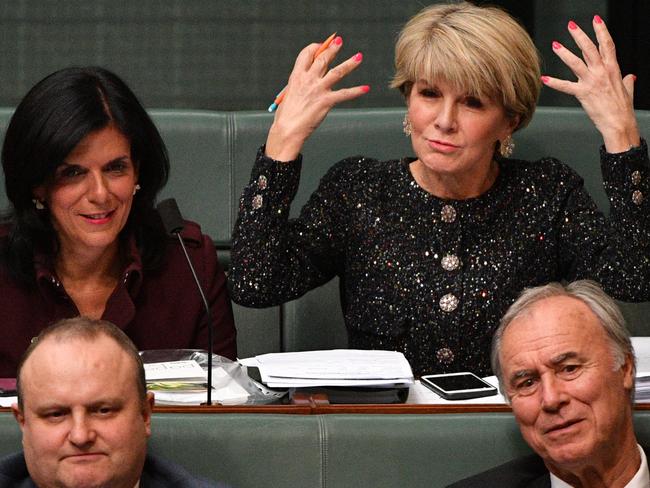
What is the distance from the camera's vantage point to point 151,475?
1650 millimetres

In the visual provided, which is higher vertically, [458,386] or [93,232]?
[93,232]

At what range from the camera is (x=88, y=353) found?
5.23 feet

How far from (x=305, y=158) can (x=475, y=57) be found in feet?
2.26

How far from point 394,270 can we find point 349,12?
109 cm

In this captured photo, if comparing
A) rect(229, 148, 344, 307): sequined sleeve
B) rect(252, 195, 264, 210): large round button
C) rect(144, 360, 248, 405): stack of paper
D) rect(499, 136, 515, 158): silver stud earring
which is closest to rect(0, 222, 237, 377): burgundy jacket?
rect(229, 148, 344, 307): sequined sleeve

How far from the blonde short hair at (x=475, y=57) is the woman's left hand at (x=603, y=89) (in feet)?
→ 0.20

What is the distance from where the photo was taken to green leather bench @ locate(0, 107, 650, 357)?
273 centimetres

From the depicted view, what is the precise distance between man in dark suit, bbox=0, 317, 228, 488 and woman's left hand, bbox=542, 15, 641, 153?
902 millimetres

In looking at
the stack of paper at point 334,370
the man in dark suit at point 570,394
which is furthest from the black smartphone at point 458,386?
the man in dark suit at point 570,394

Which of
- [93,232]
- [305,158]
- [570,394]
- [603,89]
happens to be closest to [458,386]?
[570,394]

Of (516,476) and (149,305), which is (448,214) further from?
(516,476)

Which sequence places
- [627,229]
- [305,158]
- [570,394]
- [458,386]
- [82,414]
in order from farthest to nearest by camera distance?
[305,158] < [627,229] < [458,386] < [570,394] < [82,414]

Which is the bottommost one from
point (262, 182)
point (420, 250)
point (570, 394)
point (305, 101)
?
point (570, 394)

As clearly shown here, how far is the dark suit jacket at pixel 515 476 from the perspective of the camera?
168 cm
